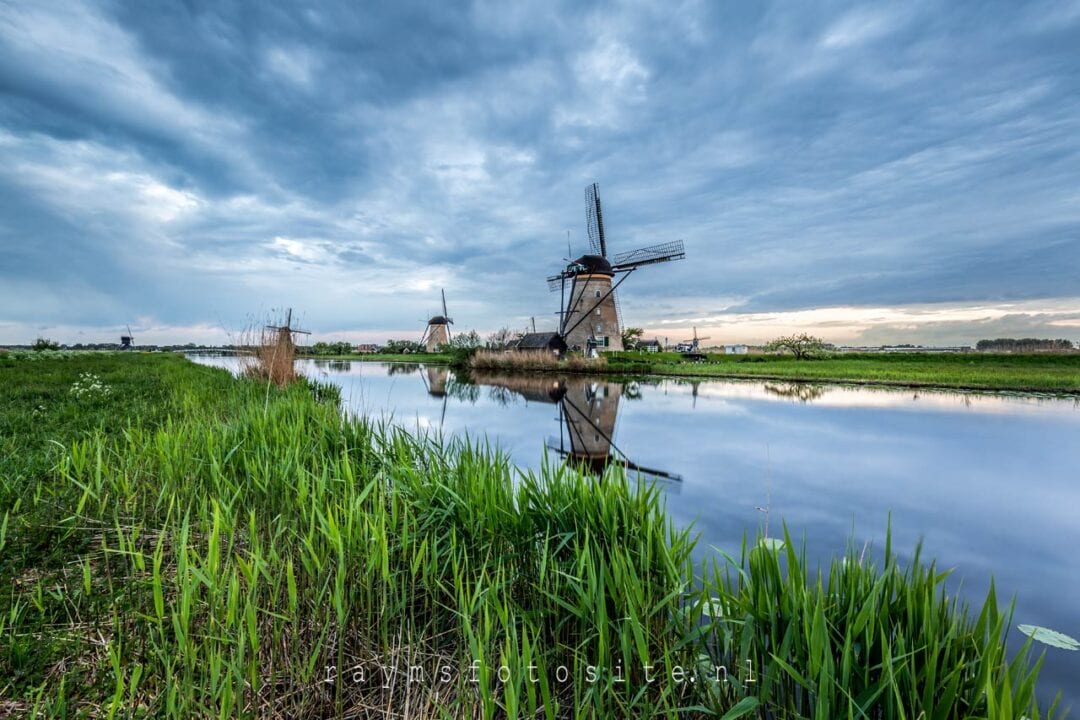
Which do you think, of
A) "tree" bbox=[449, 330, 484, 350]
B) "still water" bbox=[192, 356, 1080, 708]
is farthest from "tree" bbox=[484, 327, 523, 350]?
"still water" bbox=[192, 356, 1080, 708]

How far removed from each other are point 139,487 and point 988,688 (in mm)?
4876

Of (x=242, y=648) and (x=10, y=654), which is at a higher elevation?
(x=242, y=648)

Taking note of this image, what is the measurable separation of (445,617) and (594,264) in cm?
3029

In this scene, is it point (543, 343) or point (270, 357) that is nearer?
point (270, 357)

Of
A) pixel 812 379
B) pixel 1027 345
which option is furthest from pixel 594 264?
pixel 1027 345

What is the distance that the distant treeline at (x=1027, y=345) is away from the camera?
117ft

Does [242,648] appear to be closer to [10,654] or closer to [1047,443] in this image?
[10,654]

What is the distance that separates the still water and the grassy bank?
427 mm

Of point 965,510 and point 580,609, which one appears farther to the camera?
point 965,510

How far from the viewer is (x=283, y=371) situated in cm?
1098

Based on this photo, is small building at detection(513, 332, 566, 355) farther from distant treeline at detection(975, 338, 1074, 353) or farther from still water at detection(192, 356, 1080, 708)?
distant treeline at detection(975, 338, 1074, 353)

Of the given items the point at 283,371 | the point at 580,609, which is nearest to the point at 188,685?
the point at 580,609

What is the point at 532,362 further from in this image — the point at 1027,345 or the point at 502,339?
the point at 1027,345

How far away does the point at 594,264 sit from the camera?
31.3m
